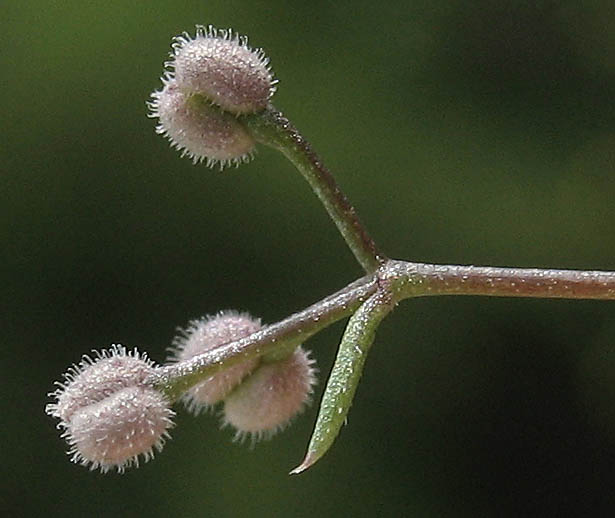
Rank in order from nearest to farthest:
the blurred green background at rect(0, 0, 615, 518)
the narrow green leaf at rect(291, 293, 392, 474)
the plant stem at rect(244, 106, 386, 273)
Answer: the narrow green leaf at rect(291, 293, 392, 474), the plant stem at rect(244, 106, 386, 273), the blurred green background at rect(0, 0, 615, 518)

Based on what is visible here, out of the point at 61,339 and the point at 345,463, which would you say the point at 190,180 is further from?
the point at 345,463

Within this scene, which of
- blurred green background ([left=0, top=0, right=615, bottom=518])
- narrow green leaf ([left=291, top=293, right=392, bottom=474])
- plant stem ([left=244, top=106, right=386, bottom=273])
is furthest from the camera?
blurred green background ([left=0, top=0, right=615, bottom=518])

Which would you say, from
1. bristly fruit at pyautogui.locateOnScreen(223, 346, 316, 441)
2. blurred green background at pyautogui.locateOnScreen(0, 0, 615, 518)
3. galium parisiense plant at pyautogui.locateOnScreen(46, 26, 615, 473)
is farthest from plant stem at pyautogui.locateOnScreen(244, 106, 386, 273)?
blurred green background at pyautogui.locateOnScreen(0, 0, 615, 518)

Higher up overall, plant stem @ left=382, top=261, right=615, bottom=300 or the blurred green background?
the blurred green background

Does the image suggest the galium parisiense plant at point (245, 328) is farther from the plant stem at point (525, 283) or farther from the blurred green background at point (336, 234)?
the blurred green background at point (336, 234)

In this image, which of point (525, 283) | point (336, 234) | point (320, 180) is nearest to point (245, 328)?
point (320, 180)

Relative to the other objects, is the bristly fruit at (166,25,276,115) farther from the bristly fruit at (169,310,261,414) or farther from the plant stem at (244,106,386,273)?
the bristly fruit at (169,310,261,414)

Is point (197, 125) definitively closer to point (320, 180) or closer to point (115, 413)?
point (320, 180)

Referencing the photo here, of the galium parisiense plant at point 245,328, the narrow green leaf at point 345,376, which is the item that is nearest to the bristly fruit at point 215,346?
the galium parisiense plant at point 245,328
